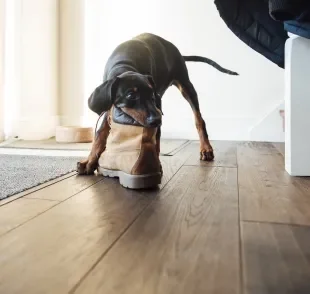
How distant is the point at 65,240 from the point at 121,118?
0.48 meters

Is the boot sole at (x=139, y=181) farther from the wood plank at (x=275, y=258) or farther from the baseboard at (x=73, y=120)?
the baseboard at (x=73, y=120)

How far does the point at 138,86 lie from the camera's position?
948mm

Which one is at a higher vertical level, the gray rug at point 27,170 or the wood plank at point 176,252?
the gray rug at point 27,170

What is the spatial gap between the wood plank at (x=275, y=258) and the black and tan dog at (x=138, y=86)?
1.42 feet

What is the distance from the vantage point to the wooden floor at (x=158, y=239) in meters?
0.42

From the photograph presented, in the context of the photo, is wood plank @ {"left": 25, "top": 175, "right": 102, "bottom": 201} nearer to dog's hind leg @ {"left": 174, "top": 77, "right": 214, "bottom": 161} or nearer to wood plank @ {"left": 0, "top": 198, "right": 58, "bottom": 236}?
wood plank @ {"left": 0, "top": 198, "right": 58, "bottom": 236}

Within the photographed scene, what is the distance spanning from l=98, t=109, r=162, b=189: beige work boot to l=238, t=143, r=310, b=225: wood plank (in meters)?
0.24

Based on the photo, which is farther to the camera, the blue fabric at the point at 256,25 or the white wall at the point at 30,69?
the white wall at the point at 30,69

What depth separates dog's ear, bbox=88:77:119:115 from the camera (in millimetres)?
975

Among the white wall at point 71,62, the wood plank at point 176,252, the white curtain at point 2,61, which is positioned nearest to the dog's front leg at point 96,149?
the wood plank at point 176,252

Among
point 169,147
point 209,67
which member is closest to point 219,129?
point 209,67

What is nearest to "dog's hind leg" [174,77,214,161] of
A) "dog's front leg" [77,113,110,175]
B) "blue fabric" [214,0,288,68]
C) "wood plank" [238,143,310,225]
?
"wood plank" [238,143,310,225]

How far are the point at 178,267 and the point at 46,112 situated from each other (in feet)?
8.10

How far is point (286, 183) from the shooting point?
1.01m
